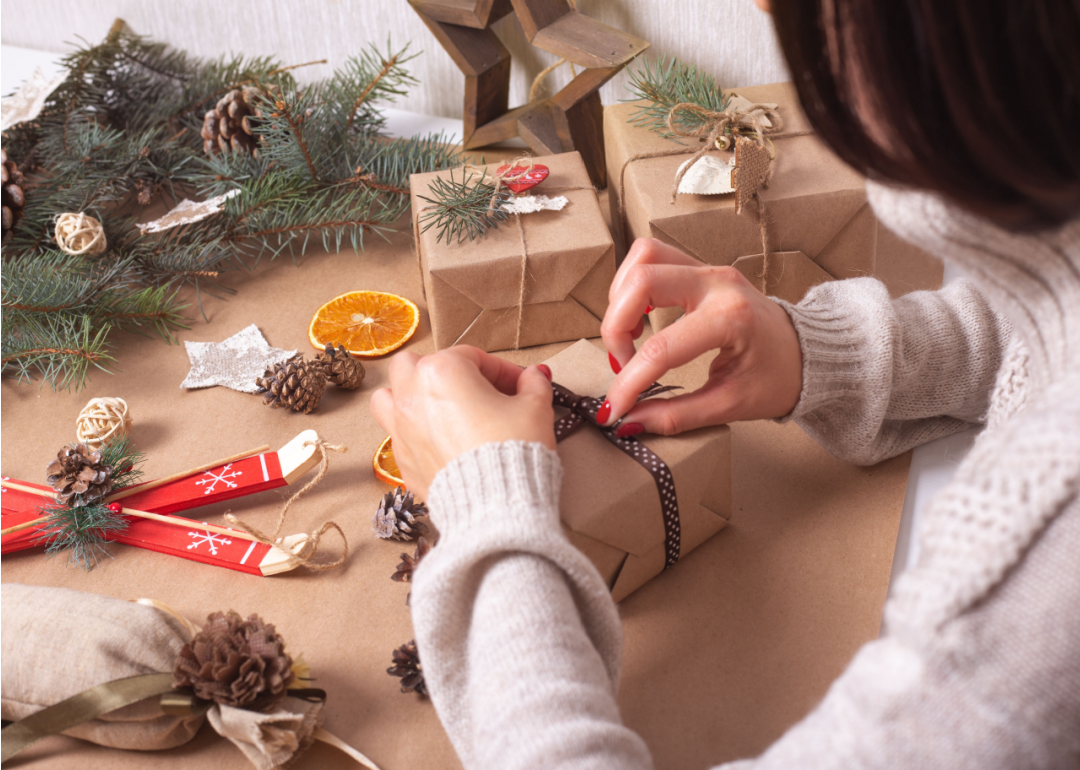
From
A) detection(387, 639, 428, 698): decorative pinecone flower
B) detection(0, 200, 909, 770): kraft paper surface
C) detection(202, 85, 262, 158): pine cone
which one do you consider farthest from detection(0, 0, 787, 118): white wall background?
detection(387, 639, 428, 698): decorative pinecone flower

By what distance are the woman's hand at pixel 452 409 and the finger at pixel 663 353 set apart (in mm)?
55

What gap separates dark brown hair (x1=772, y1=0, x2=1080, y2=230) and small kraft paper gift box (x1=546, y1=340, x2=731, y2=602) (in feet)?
0.91

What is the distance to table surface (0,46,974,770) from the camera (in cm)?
59

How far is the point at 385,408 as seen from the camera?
664 millimetres

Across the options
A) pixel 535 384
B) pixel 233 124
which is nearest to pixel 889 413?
pixel 535 384

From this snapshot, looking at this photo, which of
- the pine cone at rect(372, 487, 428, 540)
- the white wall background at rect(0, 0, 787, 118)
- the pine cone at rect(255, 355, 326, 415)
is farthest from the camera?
the white wall background at rect(0, 0, 787, 118)

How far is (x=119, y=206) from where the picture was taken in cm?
110

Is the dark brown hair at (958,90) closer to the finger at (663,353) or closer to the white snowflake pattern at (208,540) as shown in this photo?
the finger at (663,353)

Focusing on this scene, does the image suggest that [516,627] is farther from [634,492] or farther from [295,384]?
[295,384]

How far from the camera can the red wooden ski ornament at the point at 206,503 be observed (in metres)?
0.69

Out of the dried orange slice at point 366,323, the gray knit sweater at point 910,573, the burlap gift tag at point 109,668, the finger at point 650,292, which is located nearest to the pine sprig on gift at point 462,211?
the dried orange slice at point 366,323

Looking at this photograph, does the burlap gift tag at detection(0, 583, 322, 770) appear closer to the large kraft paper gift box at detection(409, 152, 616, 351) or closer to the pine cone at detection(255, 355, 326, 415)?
the pine cone at detection(255, 355, 326, 415)

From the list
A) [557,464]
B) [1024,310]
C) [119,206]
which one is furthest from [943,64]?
[119,206]

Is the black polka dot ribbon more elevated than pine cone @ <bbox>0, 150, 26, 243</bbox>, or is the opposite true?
pine cone @ <bbox>0, 150, 26, 243</bbox>
